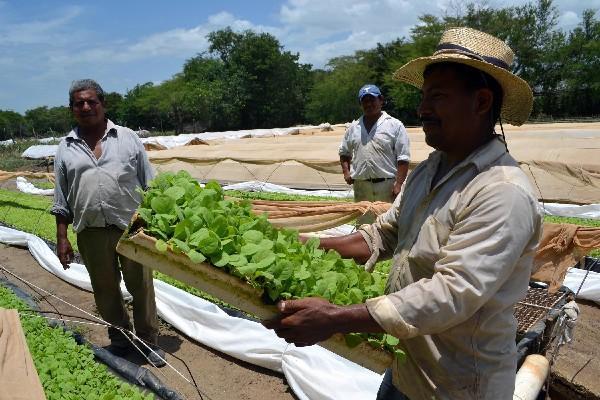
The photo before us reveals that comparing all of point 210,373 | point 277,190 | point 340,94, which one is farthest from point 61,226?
point 340,94

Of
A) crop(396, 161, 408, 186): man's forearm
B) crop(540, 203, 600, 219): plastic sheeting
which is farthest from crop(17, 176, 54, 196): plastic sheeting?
crop(540, 203, 600, 219): plastic sheeting

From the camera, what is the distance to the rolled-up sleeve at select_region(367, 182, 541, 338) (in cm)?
141

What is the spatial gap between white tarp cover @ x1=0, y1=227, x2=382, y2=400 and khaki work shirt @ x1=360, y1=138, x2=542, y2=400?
1.75 m

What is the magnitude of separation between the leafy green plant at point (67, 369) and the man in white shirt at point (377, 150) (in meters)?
3.72

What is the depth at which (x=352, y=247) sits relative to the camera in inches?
83.1

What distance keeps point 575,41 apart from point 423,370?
41.4 meters

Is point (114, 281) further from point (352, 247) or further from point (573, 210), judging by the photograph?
point (573, 210)

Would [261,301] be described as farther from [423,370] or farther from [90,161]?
[90,161]

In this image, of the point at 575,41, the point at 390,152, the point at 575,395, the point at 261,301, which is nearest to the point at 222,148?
the point at 390,152

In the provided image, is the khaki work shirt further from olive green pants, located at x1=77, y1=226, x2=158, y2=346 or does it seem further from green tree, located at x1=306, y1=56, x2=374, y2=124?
green tree, located at x1=306, y1=56, x2=374, y2=124

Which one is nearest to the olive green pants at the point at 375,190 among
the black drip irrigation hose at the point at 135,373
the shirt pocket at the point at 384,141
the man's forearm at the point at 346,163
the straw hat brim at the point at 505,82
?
the man's forearm at the point at 346,163

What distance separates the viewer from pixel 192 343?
475 cm

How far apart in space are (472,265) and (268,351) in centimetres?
300

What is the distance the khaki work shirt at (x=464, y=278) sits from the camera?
1.42m
